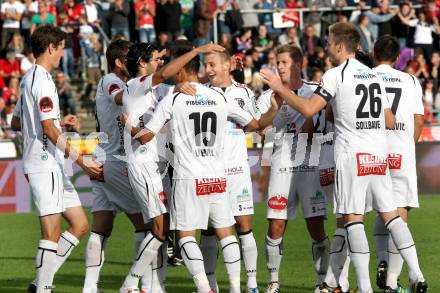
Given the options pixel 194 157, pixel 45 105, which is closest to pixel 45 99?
pixel 45 105

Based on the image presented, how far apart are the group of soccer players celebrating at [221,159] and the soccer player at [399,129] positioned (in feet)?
0.05

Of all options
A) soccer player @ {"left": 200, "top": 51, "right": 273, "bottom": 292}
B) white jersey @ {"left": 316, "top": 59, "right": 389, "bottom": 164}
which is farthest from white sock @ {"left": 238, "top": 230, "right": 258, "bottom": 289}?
white jersey @ {"left": 316, "top": 59, "right": 389, "bottom": 164}

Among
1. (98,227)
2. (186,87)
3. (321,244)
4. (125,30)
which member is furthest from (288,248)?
(125,30)

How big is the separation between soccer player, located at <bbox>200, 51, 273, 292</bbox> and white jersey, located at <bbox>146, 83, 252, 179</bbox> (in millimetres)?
847

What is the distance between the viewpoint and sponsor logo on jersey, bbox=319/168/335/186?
Result: 11.2 m

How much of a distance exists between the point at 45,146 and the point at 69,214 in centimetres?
88

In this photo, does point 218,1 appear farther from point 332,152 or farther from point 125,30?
point 332,152

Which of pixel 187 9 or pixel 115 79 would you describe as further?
pixel 187 9

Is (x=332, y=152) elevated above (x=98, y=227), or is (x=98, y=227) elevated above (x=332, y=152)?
(x=332, y=152)

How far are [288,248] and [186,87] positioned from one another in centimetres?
584

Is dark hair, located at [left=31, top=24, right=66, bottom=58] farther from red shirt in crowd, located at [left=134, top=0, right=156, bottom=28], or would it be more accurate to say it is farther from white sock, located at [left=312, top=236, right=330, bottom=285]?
red shirt in crowd, located at [left=134, top=0, right=156, bottom=28]

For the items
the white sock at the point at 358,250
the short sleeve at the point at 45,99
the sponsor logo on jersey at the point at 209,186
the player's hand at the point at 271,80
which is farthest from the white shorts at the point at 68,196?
the white sock at the point at 358,250

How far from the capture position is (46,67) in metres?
10.2

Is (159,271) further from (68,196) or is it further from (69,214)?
(68,196)
